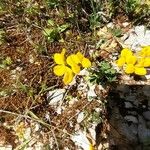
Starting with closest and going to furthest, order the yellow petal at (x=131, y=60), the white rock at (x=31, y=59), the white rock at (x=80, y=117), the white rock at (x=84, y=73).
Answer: the yellow petal at (x=131, y=60) → the white rock at (x=80, y=117) → the white rock at (x=84, y=73) → the white rock at (x=31, y=59)

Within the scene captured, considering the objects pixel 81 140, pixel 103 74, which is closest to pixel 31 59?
pixel 103 74

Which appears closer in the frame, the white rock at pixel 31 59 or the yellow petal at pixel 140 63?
the yellow petal at pixel 140 63

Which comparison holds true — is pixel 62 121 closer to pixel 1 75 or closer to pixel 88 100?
pixel 88 100

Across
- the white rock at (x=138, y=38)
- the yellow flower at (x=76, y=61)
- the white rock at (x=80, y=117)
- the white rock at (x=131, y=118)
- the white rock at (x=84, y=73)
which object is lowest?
the white rock at (x=131, y=118)

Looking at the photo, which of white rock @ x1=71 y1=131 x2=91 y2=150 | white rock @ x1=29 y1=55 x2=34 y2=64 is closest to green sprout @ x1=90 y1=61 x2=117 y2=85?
white rock @ x1=71 y1=131 x2=91 y2=150

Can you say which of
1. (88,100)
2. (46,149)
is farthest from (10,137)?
(88,100)

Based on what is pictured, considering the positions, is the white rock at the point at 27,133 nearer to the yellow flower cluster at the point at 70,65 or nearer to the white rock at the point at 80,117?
the white rock at the point at 80,117

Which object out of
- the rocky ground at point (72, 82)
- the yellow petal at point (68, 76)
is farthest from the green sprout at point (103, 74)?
the yellow petal at point (68, 76)

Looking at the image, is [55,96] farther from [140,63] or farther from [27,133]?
[140,63]
